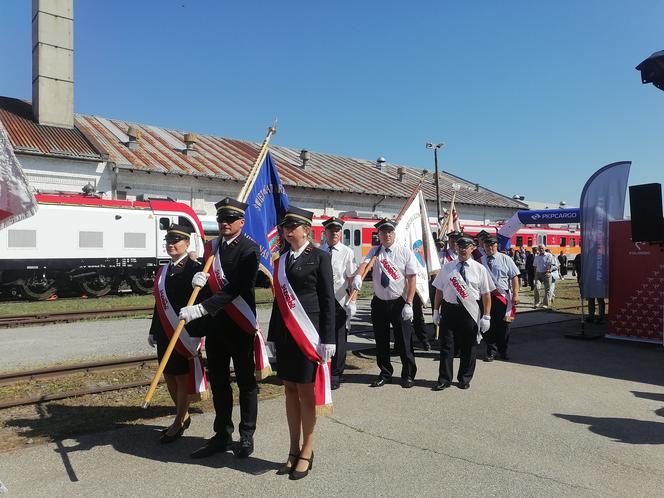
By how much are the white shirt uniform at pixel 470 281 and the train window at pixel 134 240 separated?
1537 cm

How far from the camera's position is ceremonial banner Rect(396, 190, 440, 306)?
9.56m

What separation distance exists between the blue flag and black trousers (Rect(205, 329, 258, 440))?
1.97 metres

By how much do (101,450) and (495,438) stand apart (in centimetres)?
358

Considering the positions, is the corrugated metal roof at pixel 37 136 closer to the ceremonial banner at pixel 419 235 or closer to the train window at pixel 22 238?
the train window at pixel 22 238

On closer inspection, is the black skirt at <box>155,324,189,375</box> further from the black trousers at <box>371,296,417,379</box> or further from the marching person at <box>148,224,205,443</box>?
the black trousers at <box>371,296,417,379</box>

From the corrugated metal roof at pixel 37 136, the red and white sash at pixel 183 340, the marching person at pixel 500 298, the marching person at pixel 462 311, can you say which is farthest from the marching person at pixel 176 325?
the corrugated metal roof at pixel 37 136

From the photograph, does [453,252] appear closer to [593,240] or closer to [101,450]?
[593,240]

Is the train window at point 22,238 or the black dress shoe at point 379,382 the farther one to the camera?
the train window at point 22,238

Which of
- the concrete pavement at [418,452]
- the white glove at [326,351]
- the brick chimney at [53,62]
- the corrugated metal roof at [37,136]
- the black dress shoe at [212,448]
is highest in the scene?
the brick chimney at [53,62]

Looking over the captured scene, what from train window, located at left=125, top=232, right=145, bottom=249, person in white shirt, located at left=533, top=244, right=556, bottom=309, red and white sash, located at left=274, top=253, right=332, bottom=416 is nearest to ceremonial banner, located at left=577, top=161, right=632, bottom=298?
person in white shirt, located at left=533, top=244, right=556, bottom=309

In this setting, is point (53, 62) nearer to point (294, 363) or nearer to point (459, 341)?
point (459, 341)

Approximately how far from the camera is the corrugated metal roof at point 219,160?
2792 centimetres

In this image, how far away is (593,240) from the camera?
11273mm

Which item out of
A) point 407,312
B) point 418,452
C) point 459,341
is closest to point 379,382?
point 407,312
